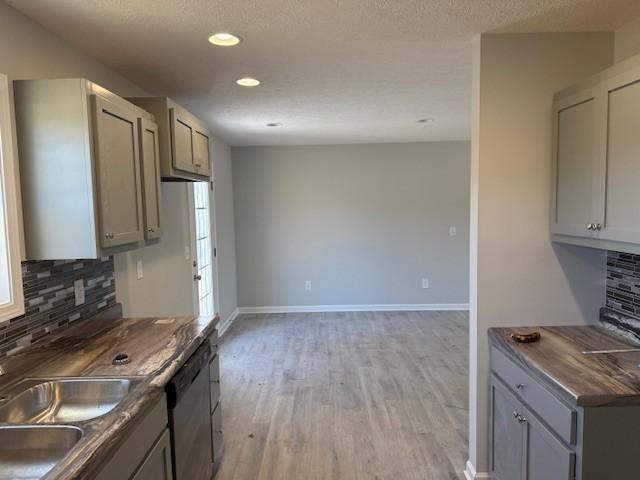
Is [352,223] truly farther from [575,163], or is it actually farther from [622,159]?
[622,159]

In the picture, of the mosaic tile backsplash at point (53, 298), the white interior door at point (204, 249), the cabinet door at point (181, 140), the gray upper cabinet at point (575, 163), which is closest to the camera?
the mosaic tile backsplash at point (53, 298)

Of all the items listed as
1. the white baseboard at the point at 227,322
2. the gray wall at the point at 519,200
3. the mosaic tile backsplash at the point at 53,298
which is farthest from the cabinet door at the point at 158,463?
the white baseboard at the point at 227,322

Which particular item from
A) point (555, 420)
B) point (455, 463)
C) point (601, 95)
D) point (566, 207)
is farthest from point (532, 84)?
point (455, 463)

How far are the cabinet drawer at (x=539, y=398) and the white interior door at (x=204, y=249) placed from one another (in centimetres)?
292

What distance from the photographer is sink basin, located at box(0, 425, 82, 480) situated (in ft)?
4.11

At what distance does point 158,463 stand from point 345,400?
1.95m

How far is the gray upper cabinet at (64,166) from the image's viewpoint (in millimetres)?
1677

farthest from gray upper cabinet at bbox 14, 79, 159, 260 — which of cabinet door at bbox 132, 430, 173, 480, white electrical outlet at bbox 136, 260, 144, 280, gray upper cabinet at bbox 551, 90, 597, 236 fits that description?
gray upper cabinet at bbox 551, 90, 597, 236

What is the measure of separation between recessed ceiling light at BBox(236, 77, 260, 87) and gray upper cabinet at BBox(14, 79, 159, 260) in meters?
1.10

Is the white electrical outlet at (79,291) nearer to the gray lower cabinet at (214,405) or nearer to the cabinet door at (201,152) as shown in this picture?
the gray lower cabinet at (214,405)

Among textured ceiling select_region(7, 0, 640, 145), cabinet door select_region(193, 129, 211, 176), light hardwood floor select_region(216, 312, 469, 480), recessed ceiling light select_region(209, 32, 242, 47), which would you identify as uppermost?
textured ceiling select_region(7, 0, 640, 145)

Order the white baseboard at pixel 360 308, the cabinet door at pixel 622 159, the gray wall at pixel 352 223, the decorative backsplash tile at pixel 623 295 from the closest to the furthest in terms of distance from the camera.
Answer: the cabinet door at pixel 622 159
the decorative backsplash tile at pixel 623 295
the gray wall at pixel 352 223
the white baseboard at pixel 360 308

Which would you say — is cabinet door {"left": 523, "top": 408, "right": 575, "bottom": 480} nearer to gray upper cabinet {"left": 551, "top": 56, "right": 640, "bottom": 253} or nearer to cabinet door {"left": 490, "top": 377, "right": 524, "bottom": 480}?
cabinet door {"left": 490, "top": 377, "right": 524, "bottom": 480}

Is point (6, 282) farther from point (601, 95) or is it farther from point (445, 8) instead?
point (601, 95)
